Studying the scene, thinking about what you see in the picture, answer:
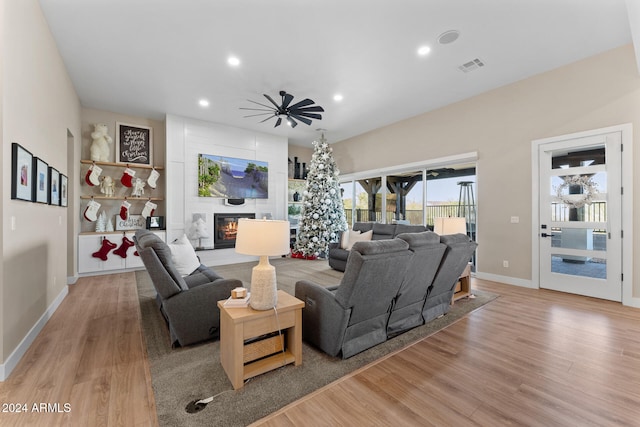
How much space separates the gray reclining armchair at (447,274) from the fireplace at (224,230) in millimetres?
4627

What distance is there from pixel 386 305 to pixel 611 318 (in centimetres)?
288

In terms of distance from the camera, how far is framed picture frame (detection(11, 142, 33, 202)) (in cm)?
218

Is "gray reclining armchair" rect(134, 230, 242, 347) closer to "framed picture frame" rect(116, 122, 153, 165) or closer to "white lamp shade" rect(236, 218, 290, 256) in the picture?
"white lamp shade" rect(236, 218, 290, 256)

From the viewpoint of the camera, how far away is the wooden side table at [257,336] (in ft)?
6.15

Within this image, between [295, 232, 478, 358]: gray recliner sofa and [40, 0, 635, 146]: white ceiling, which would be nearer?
[295, 232, 478, 358]: gray recliner sofa

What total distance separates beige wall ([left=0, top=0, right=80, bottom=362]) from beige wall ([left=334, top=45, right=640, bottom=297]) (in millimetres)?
5960

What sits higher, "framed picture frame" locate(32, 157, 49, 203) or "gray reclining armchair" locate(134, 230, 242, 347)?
"framed picture frame" locate(32, 157, 49, 203)

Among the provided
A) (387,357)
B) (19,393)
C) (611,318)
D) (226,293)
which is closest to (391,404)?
(387,357)

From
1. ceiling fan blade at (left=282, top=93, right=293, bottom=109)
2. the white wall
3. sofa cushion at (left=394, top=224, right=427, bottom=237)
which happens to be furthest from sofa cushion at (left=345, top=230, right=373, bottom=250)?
ceiling fan blade at (left=282, top=93, right=293, bottom=109)

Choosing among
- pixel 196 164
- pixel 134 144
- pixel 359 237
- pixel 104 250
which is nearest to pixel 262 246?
pixel 359 237

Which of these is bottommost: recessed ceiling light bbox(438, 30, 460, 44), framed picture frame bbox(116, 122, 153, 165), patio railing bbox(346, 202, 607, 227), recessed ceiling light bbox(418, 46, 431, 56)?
patio railing bbox(346, 202, 607, 227)

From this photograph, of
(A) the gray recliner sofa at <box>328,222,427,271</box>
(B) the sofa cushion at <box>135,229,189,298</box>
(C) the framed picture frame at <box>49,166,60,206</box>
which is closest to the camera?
(B) the sofa cushion at <box>135,229,189,298</box>

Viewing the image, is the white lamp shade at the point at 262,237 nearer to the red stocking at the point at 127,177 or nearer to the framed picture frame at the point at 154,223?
the framed picture frame at the point at 154,223

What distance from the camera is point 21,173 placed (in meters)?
2.33
